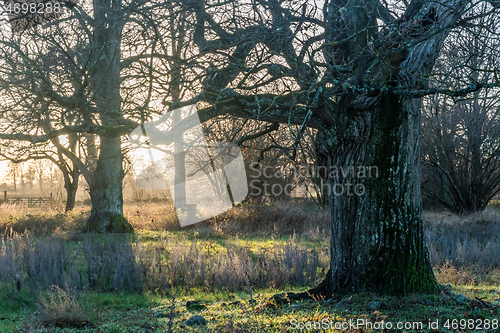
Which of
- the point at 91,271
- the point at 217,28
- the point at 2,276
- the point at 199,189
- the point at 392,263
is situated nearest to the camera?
the point at 392,263

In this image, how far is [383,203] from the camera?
15.1 feet

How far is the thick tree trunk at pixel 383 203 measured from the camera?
15.1 feet

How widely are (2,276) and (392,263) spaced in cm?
629

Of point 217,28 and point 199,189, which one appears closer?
point 217,28

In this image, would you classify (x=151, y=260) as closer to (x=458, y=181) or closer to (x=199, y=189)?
(x=458, y=181)

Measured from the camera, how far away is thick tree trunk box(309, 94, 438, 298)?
4.59 meters

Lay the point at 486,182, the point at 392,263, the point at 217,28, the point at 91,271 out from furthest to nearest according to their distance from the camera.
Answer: the point at 486,182 < the point at 91,271 < the point at 217,28 < the point at 392,263

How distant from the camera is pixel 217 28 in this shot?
221 inches

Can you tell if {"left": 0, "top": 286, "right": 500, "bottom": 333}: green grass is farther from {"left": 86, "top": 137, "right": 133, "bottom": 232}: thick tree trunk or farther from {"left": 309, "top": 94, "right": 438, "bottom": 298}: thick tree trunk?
{"left": 86, "top": 137, "right": 133, "bottom": 232}: thick tree trunk

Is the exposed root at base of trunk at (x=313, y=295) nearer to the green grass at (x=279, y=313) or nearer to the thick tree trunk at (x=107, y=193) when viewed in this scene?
the green grass at (x=279, y=313)

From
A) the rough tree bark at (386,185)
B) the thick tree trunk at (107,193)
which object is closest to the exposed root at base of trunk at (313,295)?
the rough tree bark at (386,185)

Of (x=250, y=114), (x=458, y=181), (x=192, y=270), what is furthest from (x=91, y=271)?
(x=458, y=181)

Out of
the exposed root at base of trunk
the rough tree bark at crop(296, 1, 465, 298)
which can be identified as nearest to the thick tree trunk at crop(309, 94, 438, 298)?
the rough tree bark at crop(296, 1, 465, 298)

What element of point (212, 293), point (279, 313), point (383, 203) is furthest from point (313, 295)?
point (212, 293)
